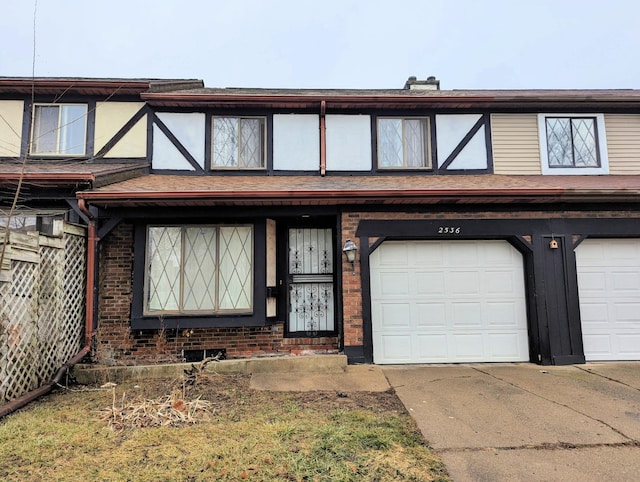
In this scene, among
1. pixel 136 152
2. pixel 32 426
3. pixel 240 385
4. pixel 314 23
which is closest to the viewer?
pixel 32 426

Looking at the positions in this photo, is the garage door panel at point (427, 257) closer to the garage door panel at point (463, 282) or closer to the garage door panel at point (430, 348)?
the garage door panel at point (463, 282)

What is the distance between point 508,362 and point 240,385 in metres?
4.30

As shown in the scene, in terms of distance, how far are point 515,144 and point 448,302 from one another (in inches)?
146

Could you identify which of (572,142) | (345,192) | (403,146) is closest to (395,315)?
(345,192)

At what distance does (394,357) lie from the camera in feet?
20.3

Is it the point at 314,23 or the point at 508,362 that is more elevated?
the point at 314,23

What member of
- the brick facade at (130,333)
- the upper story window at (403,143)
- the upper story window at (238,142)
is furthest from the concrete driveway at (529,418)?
the upper story window at (238,142)

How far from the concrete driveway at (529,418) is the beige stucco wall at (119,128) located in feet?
20.2

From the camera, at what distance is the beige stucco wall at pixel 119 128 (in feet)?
24.1

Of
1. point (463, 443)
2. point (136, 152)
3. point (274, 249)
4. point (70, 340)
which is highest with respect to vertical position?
point (136, 152)

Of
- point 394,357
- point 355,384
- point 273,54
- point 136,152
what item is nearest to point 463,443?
point 355,384

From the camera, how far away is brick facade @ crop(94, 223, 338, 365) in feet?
20.4

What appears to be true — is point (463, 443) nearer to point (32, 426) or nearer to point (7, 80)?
point (32, 426)

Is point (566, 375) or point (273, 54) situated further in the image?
point (273, 54)
